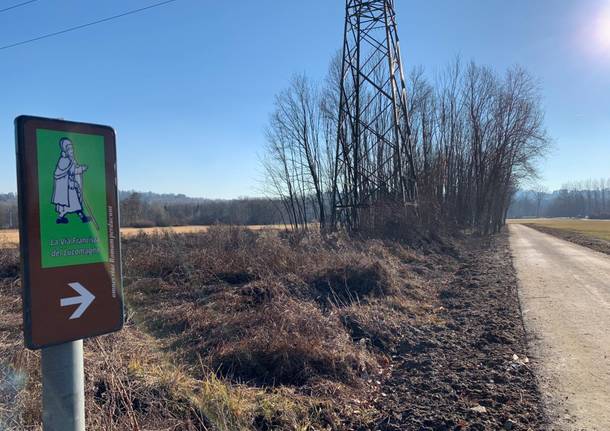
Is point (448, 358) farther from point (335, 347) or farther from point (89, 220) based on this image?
point (89, 220)

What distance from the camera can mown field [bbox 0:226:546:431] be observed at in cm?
359

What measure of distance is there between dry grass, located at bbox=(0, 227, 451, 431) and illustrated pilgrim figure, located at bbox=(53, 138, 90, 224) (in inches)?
82.2

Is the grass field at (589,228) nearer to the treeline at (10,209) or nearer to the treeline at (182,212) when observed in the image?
the treeline at (182,212)

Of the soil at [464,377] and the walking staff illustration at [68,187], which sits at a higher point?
the walking staff illustration at [68,187]

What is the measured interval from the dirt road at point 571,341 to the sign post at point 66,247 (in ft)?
12.8

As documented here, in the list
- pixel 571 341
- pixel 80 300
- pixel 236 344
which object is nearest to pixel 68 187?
pixel 80 300

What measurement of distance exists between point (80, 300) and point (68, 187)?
46 cm

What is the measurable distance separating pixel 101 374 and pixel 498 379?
4.10 meters

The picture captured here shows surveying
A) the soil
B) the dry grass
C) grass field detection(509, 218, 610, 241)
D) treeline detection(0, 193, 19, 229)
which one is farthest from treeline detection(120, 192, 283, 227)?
the soil

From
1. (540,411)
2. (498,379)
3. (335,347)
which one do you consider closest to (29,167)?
(335,347)

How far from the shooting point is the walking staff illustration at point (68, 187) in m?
1.66

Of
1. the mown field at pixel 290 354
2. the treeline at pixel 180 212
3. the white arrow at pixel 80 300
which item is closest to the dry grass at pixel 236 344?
the mown field at pixel 290 354

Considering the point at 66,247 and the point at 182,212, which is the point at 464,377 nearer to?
the point at 66,247

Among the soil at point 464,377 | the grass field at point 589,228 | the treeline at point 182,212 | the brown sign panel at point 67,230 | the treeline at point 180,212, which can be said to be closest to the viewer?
the brown sign panel at point 67,230
